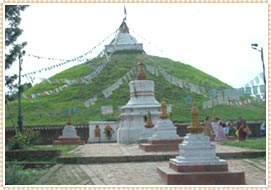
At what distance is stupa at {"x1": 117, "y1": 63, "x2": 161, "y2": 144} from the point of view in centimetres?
2486

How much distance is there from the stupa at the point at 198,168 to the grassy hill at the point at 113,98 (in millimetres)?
25625

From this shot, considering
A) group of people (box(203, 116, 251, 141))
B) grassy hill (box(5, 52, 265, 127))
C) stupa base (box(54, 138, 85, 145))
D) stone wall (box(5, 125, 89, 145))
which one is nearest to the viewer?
group of people (box(203, 116, 251, 141))

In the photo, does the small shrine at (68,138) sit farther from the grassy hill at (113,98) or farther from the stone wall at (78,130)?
the grassy hill at (113,98)

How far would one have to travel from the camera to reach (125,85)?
5028cm

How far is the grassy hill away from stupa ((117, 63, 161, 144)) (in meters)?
10.6

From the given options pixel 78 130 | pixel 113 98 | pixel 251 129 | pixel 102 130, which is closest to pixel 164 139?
pixel 102 130

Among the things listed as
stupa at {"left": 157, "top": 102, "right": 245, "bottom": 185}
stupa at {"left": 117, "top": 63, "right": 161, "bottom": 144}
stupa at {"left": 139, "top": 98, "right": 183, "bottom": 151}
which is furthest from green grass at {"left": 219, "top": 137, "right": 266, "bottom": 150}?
stupa at {"left": 157, "top": 102, "right": 245, "bottom": 185}

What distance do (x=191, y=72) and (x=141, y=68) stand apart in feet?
107

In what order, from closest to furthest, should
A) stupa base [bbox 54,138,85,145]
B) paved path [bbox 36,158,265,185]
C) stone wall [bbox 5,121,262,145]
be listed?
paved path [bbox 36,158,265,185] → stupa base [bbox 54,138,85,145] → stone wall [bbox 5,121,262,145]

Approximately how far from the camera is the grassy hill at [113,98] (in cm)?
4003

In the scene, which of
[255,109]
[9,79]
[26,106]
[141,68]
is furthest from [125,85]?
[9,79]

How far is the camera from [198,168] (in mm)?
9906

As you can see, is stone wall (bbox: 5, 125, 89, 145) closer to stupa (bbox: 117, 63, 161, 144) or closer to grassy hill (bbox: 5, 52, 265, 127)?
grassy hill (bbox: 5, 52, 265, 127)

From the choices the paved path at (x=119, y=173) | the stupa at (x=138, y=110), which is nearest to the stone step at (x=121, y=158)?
the paved path at (x=119, y=173)
